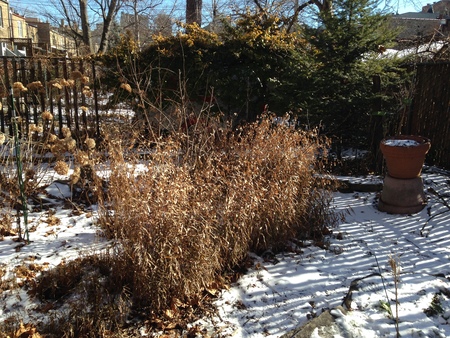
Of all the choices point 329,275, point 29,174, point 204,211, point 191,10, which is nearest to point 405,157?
point 329,275

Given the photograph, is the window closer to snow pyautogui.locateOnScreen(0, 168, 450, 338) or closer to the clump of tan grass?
snow pyautogui.locateOnScreen(0, 168, 450, 338)

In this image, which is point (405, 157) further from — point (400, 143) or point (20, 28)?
point (20, 28)

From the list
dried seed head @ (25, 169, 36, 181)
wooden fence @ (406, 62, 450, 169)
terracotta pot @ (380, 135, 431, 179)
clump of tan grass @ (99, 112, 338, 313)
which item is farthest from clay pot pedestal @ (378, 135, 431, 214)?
dried seed head @ (25, 169, 36, 181)

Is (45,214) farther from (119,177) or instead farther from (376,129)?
(376,129)

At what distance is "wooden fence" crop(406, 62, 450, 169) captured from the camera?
248 inches

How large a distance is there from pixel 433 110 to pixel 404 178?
8.03ft

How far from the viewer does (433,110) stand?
657 cm

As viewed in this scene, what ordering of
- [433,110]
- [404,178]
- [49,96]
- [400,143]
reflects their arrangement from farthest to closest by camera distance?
[49,96], [433,110], [400,143], [404,178]

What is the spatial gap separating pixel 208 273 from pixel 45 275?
128cm

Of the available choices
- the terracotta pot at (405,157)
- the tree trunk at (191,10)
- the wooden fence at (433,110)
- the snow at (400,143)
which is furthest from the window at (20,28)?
the terracotta pot at (405,157)

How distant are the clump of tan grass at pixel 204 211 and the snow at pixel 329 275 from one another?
0.26 m

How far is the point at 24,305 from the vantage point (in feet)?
9.02

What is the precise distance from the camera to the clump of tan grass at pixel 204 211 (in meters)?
2.82

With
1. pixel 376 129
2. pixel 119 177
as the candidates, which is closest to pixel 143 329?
pixel 119 177
